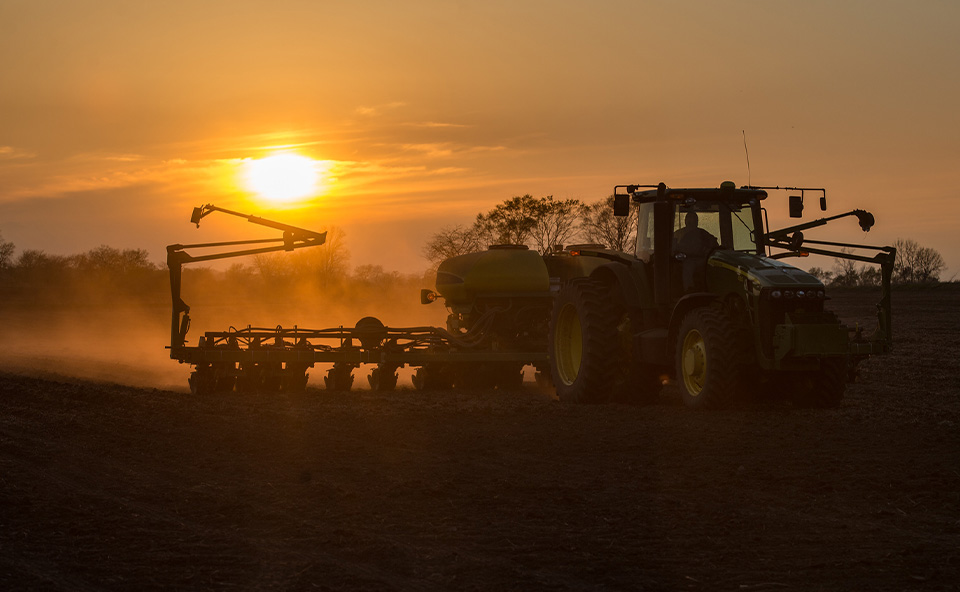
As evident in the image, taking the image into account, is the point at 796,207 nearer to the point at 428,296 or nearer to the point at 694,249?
the point at 694,249

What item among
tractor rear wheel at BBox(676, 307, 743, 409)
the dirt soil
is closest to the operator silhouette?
tractor rear wheel at BBox(676, 307, 743, 409)

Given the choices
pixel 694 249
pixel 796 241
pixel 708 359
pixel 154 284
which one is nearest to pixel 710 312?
pixel 708 359

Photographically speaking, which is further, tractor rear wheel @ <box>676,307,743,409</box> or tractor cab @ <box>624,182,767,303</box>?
tractor cab @ <box>624,182,767,303</box>

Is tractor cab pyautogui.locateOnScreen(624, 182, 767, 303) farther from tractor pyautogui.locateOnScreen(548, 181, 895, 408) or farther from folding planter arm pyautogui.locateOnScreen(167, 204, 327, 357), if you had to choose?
folding planter arm pyautogui.locateOnScreen(167, 204, 327, 357)

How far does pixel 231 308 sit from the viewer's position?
210 feet

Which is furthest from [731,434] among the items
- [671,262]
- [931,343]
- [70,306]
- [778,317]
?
[70,306]

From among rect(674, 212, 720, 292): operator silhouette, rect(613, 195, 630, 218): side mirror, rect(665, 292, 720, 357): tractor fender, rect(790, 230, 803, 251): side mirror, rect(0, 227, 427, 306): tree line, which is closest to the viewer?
rect(613, 195, 630, 218): side mirror

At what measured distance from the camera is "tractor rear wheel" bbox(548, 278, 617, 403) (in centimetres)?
1334

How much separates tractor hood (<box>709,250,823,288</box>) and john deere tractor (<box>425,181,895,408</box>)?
2 centimetres

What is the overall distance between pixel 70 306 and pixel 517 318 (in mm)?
47232

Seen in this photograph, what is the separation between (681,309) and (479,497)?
17.9ft

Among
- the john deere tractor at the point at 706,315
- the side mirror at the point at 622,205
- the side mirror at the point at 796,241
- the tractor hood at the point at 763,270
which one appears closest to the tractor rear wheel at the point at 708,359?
the john deere tractor at the point at 706,315

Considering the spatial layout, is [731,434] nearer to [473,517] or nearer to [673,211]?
[673,211]

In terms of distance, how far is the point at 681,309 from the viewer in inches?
493
